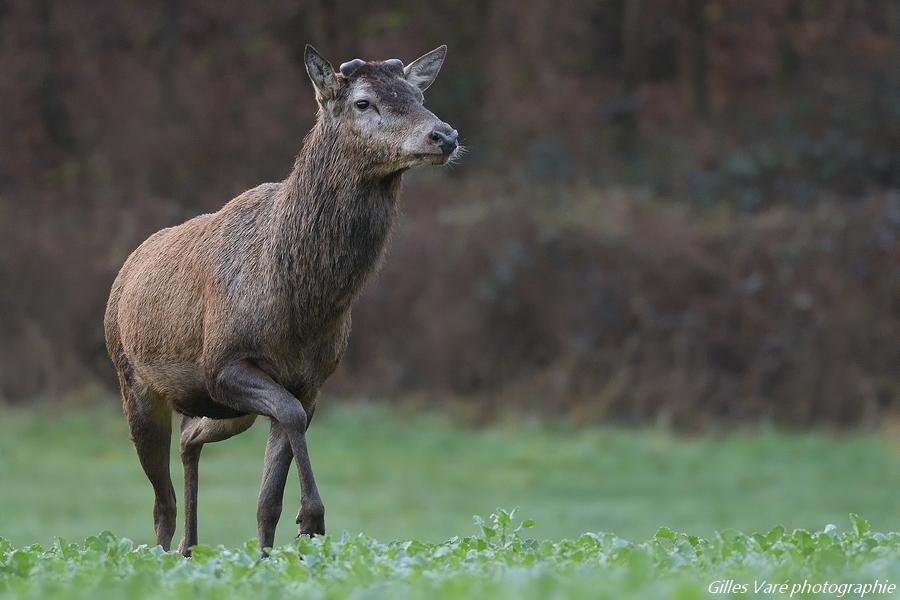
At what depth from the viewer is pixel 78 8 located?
2738 cm

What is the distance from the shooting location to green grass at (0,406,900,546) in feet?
58.6

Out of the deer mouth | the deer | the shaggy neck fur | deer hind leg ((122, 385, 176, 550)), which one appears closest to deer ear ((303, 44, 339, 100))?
the deer

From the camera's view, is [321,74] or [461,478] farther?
[461,478]

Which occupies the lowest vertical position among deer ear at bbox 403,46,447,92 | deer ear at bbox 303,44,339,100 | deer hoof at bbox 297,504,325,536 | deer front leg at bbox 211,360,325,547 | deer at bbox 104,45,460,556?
deer hoof at bbox 297,504,325,536

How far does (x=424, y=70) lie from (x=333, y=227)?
1202 mm

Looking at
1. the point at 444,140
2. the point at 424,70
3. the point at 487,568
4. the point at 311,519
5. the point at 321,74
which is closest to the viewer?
the point at 487,568

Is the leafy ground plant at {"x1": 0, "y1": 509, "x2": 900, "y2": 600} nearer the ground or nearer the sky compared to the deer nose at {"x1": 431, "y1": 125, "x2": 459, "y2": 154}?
nearer the ground

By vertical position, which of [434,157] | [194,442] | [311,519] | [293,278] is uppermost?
[434,157]

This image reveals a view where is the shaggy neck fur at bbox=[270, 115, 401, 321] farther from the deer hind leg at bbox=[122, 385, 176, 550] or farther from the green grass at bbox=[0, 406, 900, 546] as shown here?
the green grass at bbox=[0, 406, 900, 546]

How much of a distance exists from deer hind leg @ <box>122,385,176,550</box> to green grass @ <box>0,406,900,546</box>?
779 centimetres

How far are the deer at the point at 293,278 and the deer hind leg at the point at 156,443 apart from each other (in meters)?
0.21

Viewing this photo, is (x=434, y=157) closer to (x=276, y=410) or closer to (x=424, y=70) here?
(x=424, y=70)

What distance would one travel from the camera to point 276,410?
7.52 meters

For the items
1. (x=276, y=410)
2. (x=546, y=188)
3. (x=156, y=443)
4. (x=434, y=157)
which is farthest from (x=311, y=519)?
(x=546, y=188)
